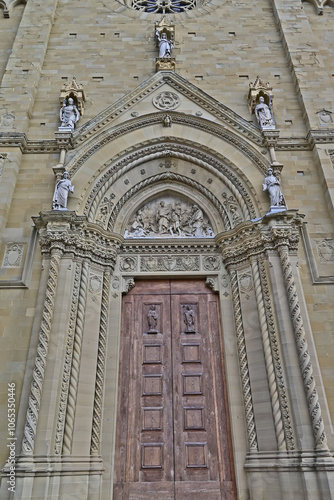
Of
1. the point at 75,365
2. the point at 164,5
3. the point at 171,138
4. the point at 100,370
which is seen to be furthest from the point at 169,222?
the point at 164,5

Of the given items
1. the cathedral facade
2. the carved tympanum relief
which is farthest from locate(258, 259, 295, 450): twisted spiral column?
the carved tympanum relief

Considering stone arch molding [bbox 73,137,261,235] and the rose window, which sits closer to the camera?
stone arch molding [bbox 73,137,261,235]

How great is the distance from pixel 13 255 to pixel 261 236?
520 cm

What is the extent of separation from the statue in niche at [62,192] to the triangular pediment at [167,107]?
1.43 metres

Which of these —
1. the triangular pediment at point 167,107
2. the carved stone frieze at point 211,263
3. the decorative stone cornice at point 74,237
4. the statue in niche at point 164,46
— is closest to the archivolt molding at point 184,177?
the decorative stone cornice at point 74,237

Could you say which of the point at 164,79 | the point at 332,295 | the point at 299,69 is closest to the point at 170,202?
the point at 164,79

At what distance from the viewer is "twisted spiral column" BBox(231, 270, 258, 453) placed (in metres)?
6.79

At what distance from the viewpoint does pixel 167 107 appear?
33.2ft

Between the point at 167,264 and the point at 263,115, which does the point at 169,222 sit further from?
the point at 263,115

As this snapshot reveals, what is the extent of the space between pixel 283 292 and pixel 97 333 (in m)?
3.67

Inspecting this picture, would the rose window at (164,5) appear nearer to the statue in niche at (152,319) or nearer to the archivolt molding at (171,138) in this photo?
→ the archivolt molding at (171,138)

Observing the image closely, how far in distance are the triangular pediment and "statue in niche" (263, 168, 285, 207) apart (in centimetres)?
137

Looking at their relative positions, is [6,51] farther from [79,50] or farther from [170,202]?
[170,202]

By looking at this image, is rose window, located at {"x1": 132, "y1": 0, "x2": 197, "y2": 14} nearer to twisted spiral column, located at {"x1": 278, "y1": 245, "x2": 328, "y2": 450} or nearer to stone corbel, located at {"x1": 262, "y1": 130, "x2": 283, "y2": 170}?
stone corbel, located at {"x1": 262, "y1": 130, "x2": 283, "y2": 170}
